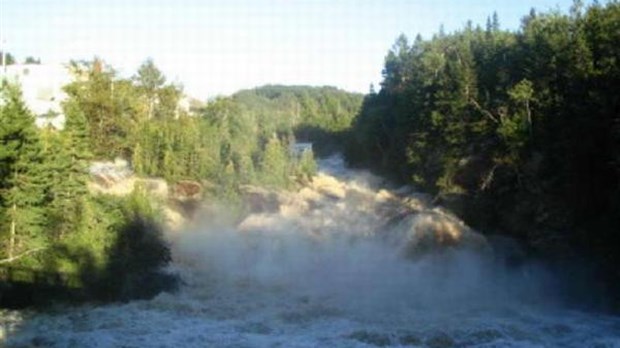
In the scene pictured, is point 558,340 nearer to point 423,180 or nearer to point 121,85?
point 423,180

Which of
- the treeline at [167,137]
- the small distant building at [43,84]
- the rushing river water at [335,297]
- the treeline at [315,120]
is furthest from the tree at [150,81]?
the rushing river water at [335,297]

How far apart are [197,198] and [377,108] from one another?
30847 millimetres

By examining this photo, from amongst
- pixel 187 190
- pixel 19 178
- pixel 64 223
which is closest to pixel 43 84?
pixel 187 190

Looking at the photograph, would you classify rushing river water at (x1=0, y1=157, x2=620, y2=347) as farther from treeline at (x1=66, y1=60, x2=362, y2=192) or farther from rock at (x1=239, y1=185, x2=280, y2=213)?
treeline at (x1=66, y1=60, x2=362, y2=192)

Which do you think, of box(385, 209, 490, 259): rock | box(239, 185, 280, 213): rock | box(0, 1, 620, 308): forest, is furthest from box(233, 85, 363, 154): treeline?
box(385, 209, 490, 259): rock

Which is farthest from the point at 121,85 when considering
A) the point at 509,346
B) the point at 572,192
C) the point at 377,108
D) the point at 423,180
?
the point at 509,346

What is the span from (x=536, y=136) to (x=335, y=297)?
527 inches

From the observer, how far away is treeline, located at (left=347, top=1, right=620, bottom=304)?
27656mm

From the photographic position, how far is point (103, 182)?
39719mm

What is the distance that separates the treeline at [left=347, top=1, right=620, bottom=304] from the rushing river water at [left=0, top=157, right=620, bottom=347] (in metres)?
2.23

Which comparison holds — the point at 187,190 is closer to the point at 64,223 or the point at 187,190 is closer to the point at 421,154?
the point at 421,154

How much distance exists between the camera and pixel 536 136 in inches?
1319

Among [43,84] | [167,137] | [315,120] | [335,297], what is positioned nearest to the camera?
[335,297]

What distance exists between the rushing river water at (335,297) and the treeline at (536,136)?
2229 mm
